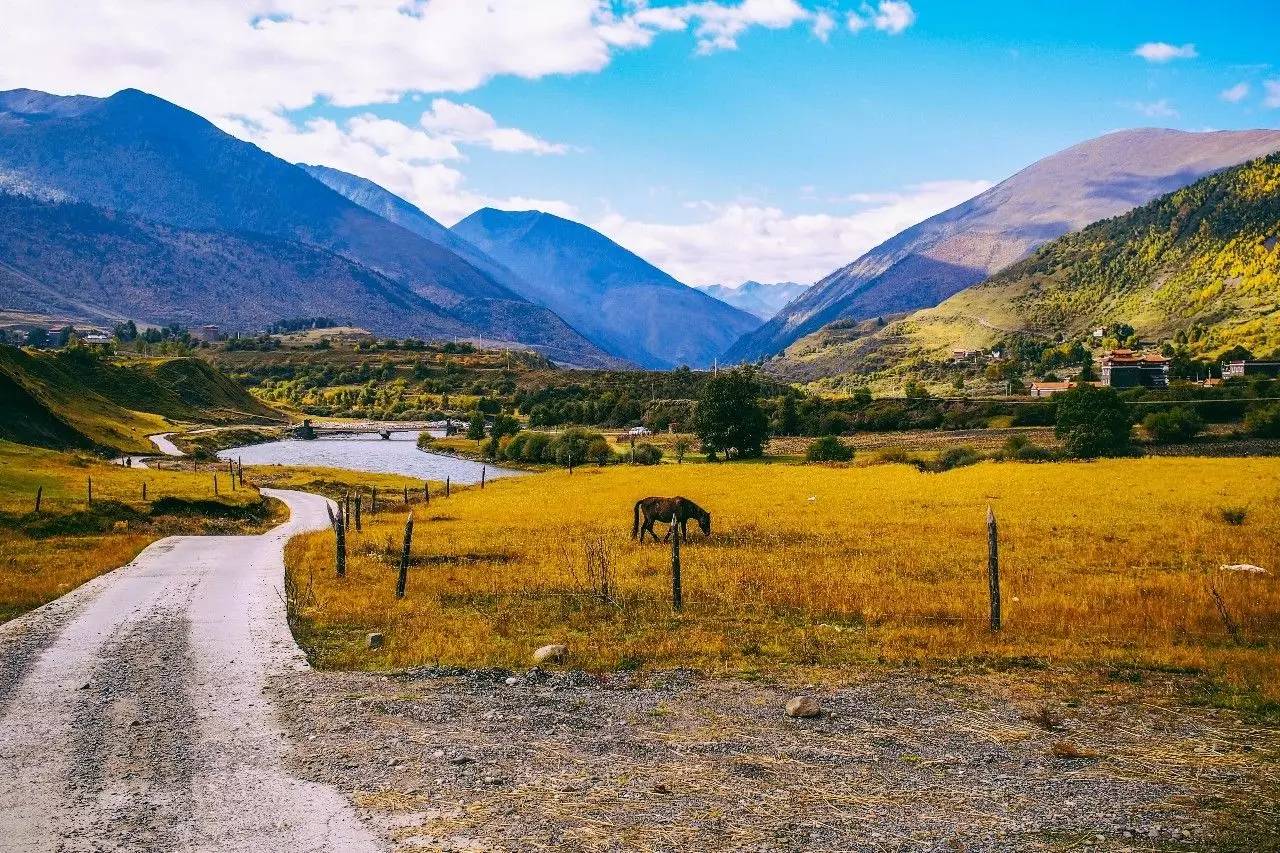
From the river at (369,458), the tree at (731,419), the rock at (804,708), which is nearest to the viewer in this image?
the rock at (804,708)

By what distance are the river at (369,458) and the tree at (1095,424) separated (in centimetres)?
6996

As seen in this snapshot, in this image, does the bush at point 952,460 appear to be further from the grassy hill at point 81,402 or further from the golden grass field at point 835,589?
the grassy hill at point 81,402

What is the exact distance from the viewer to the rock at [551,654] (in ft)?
60.4

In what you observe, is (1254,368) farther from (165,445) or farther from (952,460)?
(165,445)

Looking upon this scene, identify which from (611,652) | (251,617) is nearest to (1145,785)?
(611,652)

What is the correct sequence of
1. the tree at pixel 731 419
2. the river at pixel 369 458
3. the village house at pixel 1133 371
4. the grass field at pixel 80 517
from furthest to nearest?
the village house at pixel 1133 371 → the river at pixel 369 458 → the tree at pixel 731 419 → the grass field at pixel 80 517

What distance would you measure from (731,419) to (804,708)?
101m

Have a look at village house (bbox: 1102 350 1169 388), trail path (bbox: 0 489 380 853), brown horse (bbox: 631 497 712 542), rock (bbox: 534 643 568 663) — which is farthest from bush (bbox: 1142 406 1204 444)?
trail path (bbox: 0 489 380 853)

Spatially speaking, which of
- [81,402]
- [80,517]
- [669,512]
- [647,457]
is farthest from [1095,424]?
[81,402]

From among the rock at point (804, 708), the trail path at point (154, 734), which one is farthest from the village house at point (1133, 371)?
the trail path at point (154, 734)

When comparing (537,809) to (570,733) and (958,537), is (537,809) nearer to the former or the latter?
(570,733)

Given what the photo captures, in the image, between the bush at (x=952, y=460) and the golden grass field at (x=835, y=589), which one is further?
the bush at (x=952, y=460)

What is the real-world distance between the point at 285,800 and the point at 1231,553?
32.5 metres

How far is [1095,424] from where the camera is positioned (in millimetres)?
89562
